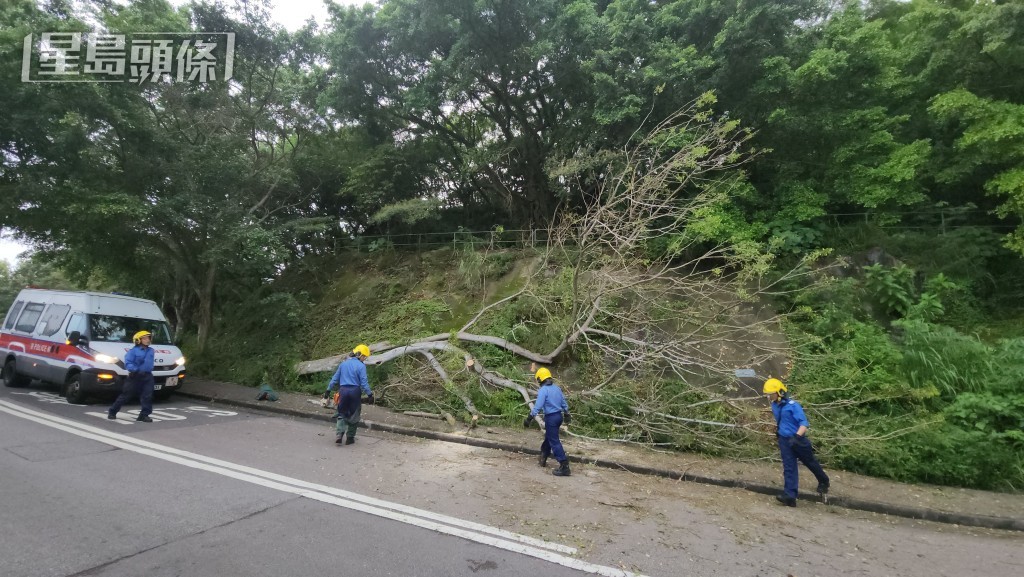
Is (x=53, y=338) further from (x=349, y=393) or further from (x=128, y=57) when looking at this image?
(x=349, y=393)

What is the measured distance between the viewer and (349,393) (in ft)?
22.8

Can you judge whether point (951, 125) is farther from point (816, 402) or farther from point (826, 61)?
point (816, 402)

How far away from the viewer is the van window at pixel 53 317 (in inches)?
364

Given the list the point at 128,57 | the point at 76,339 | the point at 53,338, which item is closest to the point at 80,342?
the point at 76,339

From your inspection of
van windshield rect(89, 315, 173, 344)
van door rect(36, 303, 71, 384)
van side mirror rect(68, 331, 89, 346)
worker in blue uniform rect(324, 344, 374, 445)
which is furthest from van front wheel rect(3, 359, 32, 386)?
worker in blue uniform rect(324, 344, 374, 445)

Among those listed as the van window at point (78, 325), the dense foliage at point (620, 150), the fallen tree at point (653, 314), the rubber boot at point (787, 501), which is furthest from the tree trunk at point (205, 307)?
the rubber boot at point (787, 501)

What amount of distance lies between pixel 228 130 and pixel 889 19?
20.0 m

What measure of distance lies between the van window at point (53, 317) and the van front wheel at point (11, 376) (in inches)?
66.4

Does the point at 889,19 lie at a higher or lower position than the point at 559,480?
higher

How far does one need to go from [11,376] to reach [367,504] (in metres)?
11.5

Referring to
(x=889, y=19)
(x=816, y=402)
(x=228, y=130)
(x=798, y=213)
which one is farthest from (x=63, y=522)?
(x=889, y=19)

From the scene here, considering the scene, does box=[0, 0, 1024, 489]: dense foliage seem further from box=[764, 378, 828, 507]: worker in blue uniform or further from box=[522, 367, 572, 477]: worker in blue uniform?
box=[522, 367, 572, 477]: worker in blue uniform

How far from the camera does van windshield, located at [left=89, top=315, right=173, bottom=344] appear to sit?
903 cm

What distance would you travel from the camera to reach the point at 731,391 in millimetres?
8461
